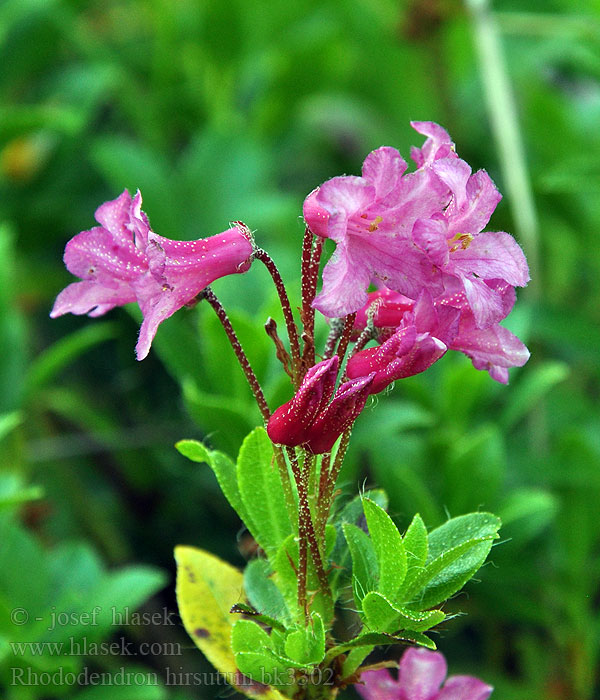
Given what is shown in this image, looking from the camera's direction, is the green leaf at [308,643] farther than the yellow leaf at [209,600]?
No

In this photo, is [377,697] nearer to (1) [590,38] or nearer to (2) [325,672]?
(2) [325,672]

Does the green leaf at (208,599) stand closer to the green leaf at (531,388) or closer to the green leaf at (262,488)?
the green leaf at (262,488)

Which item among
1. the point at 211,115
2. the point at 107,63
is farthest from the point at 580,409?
the point at 107,63

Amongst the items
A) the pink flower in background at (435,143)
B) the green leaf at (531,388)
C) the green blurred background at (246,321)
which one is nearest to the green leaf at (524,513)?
the green blurred background at (246,321)

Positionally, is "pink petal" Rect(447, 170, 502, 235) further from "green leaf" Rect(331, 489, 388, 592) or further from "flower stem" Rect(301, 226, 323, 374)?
"green leaf" Rect(331, 489, 388, 592)

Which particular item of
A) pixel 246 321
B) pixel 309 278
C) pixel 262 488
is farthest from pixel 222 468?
pixel 246 321
